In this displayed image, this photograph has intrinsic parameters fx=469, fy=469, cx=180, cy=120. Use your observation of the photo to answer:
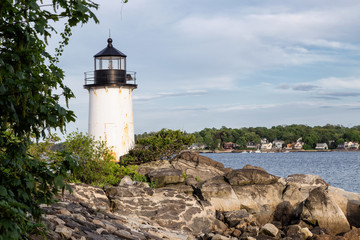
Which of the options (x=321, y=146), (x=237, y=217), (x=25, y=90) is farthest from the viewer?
(x=321, y=146)

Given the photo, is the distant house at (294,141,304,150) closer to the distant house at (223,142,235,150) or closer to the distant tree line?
the distant tree line

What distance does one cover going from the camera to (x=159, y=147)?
23328mm

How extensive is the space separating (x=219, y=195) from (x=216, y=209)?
2.11ft

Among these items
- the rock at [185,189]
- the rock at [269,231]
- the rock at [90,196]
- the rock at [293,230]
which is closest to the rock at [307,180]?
the rock at [185,189]

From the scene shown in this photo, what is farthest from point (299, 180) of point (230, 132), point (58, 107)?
point (230, 132)

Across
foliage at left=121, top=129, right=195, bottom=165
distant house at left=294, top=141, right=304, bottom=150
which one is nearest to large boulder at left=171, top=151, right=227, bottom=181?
foliage at left=121, top=129, right=195, bottom=165

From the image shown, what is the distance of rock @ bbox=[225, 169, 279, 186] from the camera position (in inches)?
768

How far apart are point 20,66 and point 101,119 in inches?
744

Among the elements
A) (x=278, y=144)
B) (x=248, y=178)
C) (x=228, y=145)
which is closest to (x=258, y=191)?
(x=248, y=178)

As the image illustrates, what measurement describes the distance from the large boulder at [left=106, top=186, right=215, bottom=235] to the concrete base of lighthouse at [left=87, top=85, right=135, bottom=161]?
7586 millimetres

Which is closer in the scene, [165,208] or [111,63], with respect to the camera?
[165,208]

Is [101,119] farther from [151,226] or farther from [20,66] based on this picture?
[20,66]

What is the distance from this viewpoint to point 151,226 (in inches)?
568

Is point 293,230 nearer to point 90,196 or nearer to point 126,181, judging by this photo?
point 126,181
